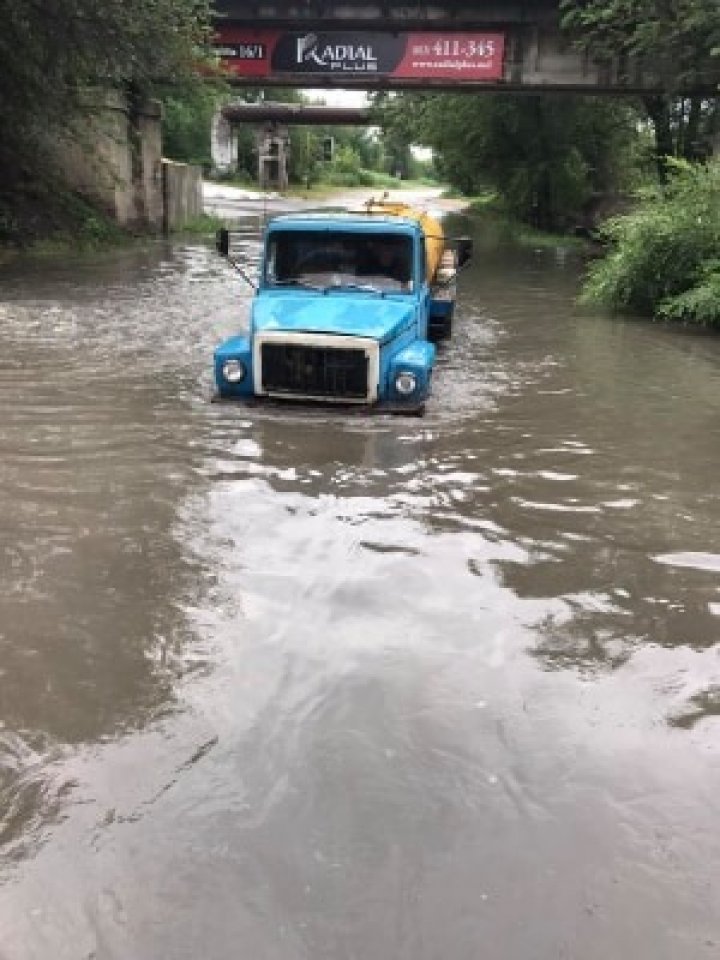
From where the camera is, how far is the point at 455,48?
26.3 m

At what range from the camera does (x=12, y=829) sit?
3842 mm

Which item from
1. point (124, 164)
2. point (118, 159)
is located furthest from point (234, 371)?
point (124, 164)

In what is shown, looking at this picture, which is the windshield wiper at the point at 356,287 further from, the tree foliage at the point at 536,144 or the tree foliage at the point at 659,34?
the tree foliage at the point at 536,144

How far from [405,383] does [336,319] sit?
92 centimetres

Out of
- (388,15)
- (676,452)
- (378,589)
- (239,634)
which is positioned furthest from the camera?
(388,15)

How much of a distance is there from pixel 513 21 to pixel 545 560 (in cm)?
2316

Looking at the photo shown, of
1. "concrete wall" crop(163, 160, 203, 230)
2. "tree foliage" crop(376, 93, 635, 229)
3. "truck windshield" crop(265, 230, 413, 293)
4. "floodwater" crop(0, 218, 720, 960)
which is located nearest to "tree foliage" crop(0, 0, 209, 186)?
"concrete wall" crop(163, 160, 203, 230)

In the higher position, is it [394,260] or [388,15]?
[388,15]

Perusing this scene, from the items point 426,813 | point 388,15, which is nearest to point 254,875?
point 426,813

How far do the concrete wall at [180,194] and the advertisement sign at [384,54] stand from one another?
17.0 ft

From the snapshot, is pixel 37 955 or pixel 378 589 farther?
pixel 378 589

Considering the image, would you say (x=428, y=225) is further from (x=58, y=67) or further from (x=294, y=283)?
(x=58, y=67)

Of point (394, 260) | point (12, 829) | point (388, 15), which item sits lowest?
point (12, 829)

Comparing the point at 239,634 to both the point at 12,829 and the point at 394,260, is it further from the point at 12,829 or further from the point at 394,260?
the point at 394,260
